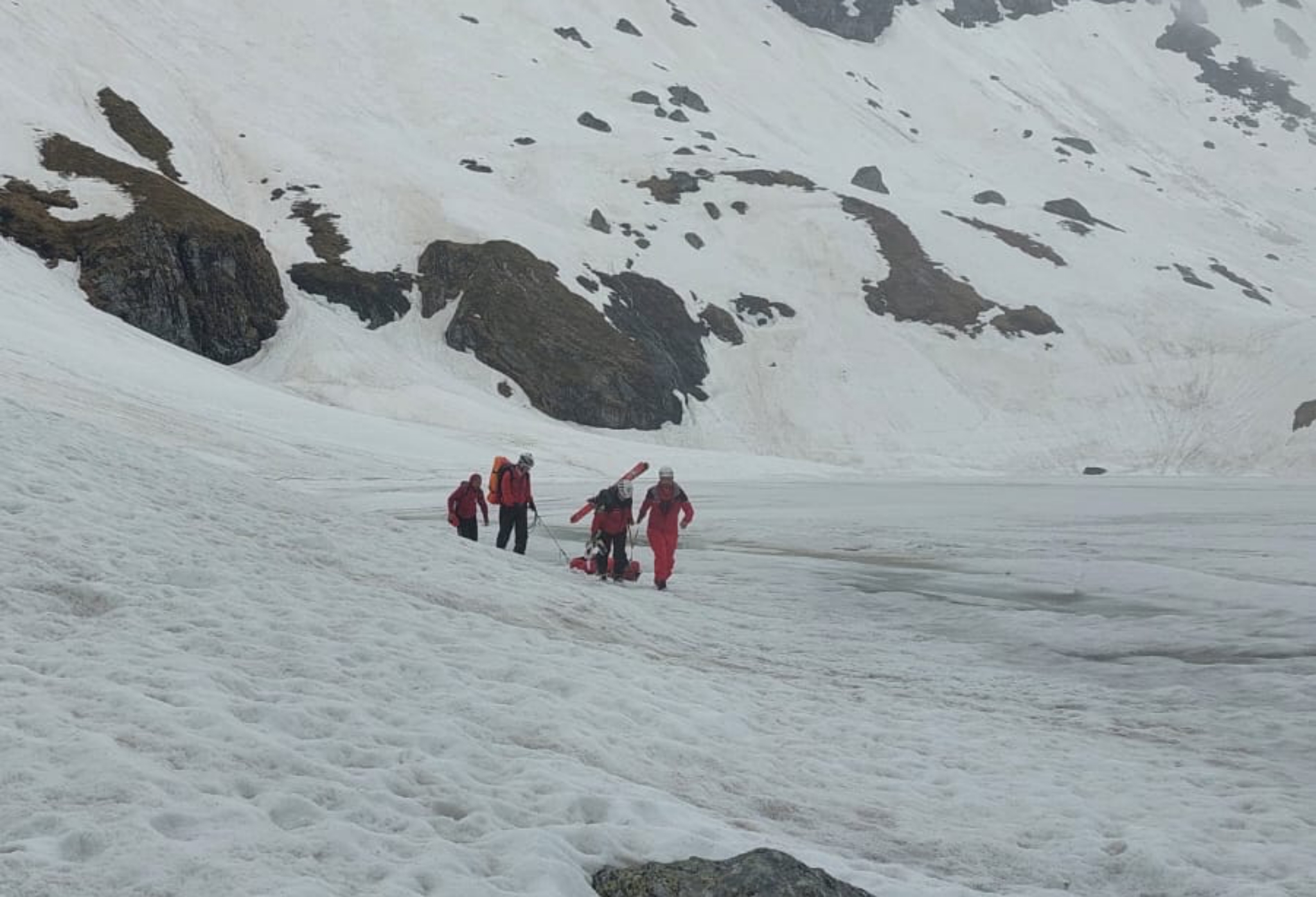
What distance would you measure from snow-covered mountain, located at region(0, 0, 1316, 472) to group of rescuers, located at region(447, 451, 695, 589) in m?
37.2

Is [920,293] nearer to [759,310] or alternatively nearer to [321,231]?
[759,310]

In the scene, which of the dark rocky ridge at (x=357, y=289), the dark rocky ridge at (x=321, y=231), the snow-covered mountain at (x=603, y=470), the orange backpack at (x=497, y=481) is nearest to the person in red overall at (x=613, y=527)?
the snow-covered mountain at (x=603, y=470)

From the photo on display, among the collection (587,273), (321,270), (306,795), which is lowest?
(306,795)

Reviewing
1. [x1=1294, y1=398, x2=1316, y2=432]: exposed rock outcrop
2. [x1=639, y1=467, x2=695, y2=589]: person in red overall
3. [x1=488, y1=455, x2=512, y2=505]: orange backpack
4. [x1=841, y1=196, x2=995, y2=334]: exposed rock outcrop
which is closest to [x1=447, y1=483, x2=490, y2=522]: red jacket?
[x1=488, y1=455, x2=512, y2=505]: orange backpack

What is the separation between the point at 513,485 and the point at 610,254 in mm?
65627

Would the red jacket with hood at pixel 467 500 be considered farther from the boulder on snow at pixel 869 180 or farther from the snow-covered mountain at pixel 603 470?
the boulder on snow at pixel 869 180

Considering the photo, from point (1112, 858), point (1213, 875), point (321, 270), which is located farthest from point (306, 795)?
point (321, 270)

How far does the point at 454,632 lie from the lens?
35.3 ft

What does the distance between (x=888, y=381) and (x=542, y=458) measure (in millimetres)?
37095

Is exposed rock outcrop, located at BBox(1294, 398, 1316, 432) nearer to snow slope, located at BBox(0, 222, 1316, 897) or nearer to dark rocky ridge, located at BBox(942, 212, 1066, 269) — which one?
dark rocky ridge, located at BBox(942, 212, 1066, 269)

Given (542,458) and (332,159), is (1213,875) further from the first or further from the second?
(332,159)

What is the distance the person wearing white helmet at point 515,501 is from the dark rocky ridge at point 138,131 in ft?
205

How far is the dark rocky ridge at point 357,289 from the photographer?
68.2 meters

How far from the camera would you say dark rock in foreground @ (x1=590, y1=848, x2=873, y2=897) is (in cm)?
534
